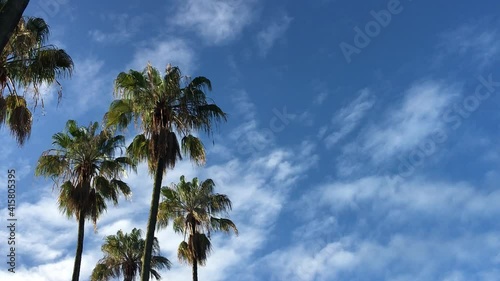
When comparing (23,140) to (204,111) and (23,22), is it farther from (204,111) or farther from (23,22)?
(204,111)

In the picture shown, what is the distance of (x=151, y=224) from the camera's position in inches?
719

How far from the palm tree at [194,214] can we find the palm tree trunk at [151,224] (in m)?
11.5

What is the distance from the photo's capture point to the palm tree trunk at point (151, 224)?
17647mm

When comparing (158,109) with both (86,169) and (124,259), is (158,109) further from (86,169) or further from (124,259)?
(124,259)

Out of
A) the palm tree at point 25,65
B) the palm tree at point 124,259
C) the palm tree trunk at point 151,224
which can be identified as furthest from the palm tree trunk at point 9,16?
the palm tree at point 124,259

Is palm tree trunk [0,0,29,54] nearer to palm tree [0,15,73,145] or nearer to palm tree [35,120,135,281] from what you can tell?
palm tree [0,15,73,145]

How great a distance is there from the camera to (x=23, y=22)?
43.0 feet

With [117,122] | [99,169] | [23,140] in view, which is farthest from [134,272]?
[23,140]

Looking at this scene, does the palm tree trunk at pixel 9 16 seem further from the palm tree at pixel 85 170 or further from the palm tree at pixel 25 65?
the palm tree at pixel 85 170

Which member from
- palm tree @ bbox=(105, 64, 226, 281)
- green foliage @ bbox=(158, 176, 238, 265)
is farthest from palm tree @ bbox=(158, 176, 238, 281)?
palm tree @ bbox=(105, 64, 226, 281)

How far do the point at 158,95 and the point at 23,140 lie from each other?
5.92 m

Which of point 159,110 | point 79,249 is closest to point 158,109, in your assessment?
point 159,110

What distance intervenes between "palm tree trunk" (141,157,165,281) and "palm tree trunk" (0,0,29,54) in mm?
12855

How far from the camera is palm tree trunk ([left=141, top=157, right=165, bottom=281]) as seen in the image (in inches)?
695
